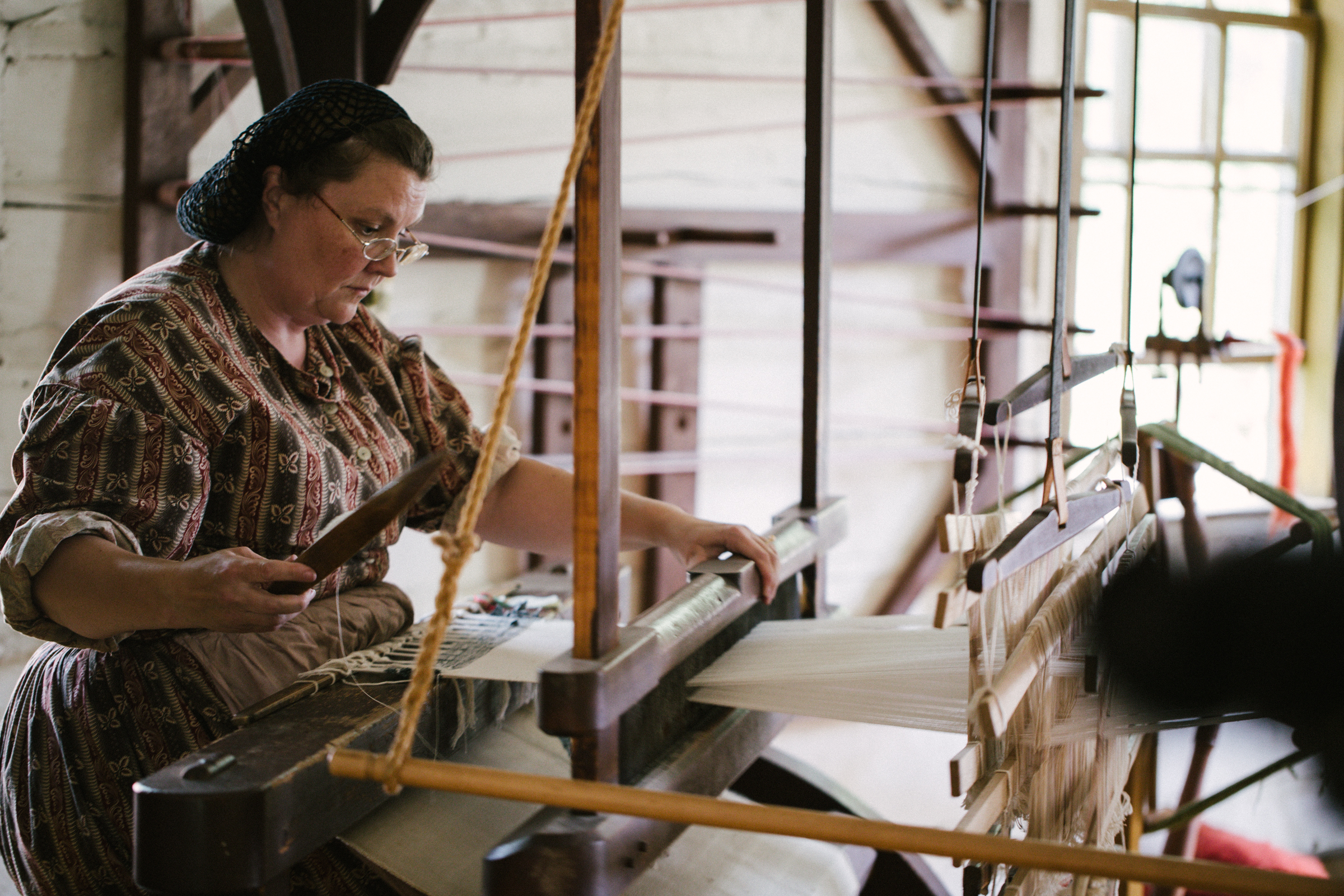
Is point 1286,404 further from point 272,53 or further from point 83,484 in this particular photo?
point 83,484

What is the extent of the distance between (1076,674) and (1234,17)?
11.6ft

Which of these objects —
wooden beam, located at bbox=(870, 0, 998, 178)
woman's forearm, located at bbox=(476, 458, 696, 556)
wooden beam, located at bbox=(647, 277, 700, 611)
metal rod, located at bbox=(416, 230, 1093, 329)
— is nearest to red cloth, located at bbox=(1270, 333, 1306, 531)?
metal rod, located at bbox=(416, 230, 1093, 329)

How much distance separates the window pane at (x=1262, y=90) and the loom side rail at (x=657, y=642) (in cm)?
313

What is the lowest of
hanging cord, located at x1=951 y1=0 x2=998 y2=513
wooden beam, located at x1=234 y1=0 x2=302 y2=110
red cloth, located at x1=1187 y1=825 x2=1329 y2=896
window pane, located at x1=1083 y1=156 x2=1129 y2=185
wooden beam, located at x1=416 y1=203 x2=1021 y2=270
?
red cloth, located at x1=1187 y1=825 x2=1329 y2=896

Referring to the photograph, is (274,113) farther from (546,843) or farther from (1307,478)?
(1307,478)

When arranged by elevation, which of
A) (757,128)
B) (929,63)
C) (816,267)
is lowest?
(816,267)

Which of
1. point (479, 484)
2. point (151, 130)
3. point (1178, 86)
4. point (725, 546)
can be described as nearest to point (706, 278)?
point (151, 130)

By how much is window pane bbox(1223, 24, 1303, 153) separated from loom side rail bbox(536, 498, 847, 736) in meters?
3.13

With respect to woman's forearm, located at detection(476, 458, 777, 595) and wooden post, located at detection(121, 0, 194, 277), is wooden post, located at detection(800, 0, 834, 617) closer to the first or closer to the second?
woman's forearm, located at detection(476, 458, 777, 595)

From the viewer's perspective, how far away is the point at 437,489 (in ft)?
5.08

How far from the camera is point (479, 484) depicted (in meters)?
0.72

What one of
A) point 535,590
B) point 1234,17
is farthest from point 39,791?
point 1234,17

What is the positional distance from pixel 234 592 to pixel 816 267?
88cm

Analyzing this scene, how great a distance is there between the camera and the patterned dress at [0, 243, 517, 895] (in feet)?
3.60
